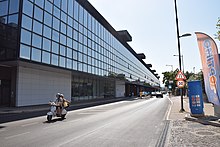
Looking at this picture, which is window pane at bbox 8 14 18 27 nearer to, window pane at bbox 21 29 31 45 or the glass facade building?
the glass facade building

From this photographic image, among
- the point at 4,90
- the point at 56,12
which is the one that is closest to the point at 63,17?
the point at 56,12

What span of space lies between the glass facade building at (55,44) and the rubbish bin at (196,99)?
16.2m

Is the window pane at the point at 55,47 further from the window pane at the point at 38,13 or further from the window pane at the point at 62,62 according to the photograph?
the window pane at the point at 38,13

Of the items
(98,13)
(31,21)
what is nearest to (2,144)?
(31,21)

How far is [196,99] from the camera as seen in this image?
43.4 feet

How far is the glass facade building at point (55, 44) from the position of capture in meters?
21.0

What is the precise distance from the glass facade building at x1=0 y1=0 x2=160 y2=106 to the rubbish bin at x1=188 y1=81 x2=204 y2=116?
16186 mm

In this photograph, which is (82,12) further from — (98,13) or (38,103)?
(38,103)

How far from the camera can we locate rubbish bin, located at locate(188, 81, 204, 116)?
12766 mm

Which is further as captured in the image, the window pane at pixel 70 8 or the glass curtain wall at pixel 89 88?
the glass curtain wall at pixel 89 88

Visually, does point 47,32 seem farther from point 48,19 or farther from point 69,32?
point 69,32

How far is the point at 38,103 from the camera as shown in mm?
24781

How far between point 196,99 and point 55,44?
19.2 meters

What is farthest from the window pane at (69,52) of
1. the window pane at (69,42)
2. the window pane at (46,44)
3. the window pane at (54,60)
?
the window pane at (46,44)
